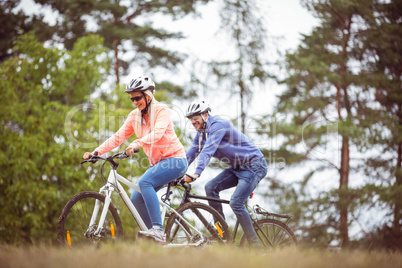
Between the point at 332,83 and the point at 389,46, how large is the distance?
234cm

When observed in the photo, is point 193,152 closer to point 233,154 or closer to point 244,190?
point 233,154

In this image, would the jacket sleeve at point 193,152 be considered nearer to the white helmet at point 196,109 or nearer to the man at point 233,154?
the man at point 233,154

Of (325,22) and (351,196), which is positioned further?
(325,22)

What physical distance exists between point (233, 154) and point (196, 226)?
1.00 meters

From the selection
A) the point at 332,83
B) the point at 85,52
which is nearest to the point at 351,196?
the point at 332,83

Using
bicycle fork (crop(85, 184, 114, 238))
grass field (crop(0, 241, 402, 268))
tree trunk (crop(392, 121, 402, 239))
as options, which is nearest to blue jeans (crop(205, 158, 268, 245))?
grass field (crop(0, 241, 402, 268))

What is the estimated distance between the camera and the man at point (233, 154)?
226 inches

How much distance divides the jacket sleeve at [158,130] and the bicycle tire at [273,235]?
1.92 m

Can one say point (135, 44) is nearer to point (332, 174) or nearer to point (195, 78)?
point (195, 78)

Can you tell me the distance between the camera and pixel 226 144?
5820 mm

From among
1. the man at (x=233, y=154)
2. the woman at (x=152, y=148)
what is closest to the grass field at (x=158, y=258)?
the woman at (x=152, y=148)

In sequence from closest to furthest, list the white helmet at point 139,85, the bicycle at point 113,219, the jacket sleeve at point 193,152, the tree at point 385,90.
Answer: the bicycle at point 113,219 < the white helmet at point 139,85 < the jacket sleeve at point 193,152 < the tree at point 385,90

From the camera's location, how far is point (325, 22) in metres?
18.4

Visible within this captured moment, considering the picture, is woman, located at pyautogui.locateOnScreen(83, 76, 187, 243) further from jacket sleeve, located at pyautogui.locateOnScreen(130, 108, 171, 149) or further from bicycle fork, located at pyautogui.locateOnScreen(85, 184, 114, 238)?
bicycle fork, located at pyautogui.locateOnScreen(85, 184, 114, 238)
